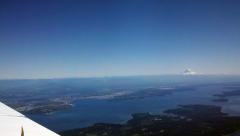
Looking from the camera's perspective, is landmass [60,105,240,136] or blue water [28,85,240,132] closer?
landmass [60,105,240,136]

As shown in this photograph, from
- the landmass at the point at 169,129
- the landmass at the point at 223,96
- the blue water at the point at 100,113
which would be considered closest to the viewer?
the landmass at the point at 169,129

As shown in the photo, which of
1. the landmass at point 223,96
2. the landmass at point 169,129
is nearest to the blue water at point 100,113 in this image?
the landmass at point 223,96

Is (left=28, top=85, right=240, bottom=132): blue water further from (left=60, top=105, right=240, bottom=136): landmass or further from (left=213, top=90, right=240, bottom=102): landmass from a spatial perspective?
(left=60, top=105, right=240, bottom=136): landmass

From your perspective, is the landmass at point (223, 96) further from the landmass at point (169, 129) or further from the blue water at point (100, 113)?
the landmass at point (169, 129)

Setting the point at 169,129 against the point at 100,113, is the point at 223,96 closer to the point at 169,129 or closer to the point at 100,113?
the point at 100,113

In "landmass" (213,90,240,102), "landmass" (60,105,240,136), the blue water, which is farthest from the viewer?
"landmass" (213,90,240,102)

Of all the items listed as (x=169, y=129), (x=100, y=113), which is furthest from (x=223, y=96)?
(x=169, y=129)

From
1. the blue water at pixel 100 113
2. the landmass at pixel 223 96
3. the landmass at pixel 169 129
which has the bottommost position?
the blue water at pixel 100 113

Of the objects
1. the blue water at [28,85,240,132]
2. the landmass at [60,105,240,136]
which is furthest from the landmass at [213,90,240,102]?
the landmass at [60,105,240,136]

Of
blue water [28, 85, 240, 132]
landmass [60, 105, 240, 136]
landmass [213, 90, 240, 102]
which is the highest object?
landmass [213, 90, 240, 102]

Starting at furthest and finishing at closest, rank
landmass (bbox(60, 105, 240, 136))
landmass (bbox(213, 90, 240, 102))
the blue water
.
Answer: landmass (bbox(213, 90, 240, 102)), the blue water, landmass (bbox(60, 105, 240, 136))

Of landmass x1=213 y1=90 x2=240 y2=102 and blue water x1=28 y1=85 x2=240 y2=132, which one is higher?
landmass x1=213 y1=90 x2=240 y2=102

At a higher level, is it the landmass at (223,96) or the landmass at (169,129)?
the landmass at (223,96)
